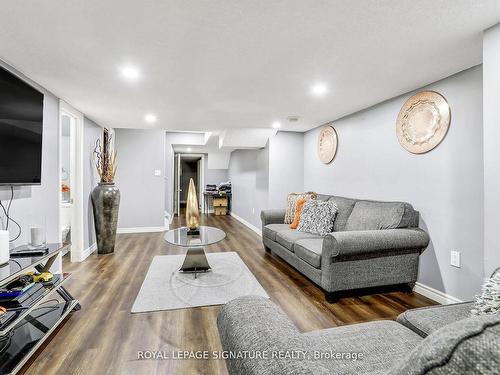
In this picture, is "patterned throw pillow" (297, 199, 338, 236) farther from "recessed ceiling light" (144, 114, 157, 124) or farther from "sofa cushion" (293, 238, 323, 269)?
"recessed ceiling light" (144, 114, 157, 124)

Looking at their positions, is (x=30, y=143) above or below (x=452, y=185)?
above

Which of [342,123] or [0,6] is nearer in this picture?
[0,6]

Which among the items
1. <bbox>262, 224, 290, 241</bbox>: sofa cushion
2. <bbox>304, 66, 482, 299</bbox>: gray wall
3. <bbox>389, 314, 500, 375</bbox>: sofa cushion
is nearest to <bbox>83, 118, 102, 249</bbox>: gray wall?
<bbox>262, 224, 290, 241</bbox>: sofa cushion

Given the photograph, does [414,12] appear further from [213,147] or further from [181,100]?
[213,147]

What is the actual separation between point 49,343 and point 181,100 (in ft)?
8.19

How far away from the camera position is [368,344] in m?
1.08

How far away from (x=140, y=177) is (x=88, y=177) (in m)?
1.42

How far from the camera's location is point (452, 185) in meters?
2.31

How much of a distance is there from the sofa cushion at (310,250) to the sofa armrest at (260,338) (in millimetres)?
1624

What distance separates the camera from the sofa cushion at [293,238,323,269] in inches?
100

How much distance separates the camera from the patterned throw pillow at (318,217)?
327 cm

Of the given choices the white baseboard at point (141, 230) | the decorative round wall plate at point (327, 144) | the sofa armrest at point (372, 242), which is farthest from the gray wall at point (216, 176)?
the sofa armrest at point (372, 242)

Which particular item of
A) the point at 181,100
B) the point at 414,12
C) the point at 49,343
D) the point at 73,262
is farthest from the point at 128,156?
the point at 414,12

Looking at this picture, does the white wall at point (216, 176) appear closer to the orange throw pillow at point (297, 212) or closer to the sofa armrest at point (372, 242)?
the orange throw pillow at point (297, 212)
